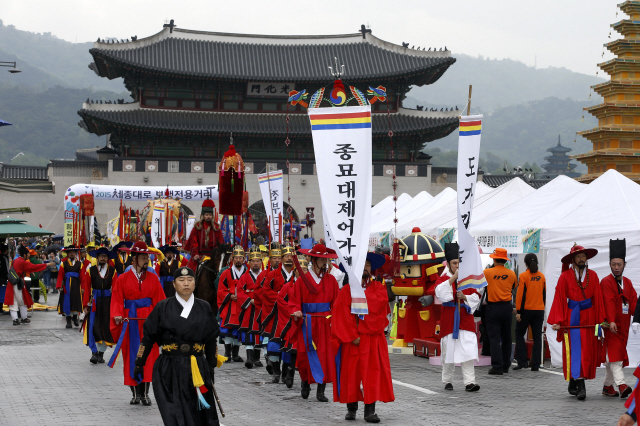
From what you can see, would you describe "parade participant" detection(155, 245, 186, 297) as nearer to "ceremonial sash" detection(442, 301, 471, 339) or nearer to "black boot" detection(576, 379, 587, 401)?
"ceremonial sash" detection(442, 301, 471, 339)

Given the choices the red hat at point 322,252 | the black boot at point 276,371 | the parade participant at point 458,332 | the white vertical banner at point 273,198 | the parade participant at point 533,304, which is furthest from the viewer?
the white vertical banner at point 273,198

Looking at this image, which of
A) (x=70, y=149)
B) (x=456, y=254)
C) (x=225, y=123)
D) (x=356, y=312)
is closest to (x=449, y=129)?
(x=225, y=123)

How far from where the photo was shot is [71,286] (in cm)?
1786

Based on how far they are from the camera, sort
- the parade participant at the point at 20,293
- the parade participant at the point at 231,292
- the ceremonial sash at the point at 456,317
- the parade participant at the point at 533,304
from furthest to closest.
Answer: the parade participant at the point at 20,293, the parade participant at the point at 231,292, the parade participant at the point at 533,304, the ceremonial sash at the point at 456,317

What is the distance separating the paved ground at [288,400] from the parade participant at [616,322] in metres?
0.23

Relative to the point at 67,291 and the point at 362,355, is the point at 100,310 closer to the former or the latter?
the point at 362,355

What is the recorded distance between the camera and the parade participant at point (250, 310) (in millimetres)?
11875

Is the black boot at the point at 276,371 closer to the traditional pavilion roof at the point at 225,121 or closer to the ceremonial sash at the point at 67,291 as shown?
the ceremonial sash at the point at 67,291

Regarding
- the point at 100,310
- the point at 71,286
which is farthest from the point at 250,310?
the point at 71,286

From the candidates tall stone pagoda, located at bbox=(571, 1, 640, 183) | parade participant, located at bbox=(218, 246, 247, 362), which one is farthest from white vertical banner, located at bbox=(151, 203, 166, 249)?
tall stone pagoda, located at bbox=(571, 1, 640, 183)

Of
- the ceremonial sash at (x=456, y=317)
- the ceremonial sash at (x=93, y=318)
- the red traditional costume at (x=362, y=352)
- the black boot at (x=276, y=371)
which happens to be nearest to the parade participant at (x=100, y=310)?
the ceremonial sash at (x=93, y=318)

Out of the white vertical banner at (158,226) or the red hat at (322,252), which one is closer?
the red hat at (322,252)

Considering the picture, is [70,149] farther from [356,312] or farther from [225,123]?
[356,312]

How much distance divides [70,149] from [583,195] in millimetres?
90843
